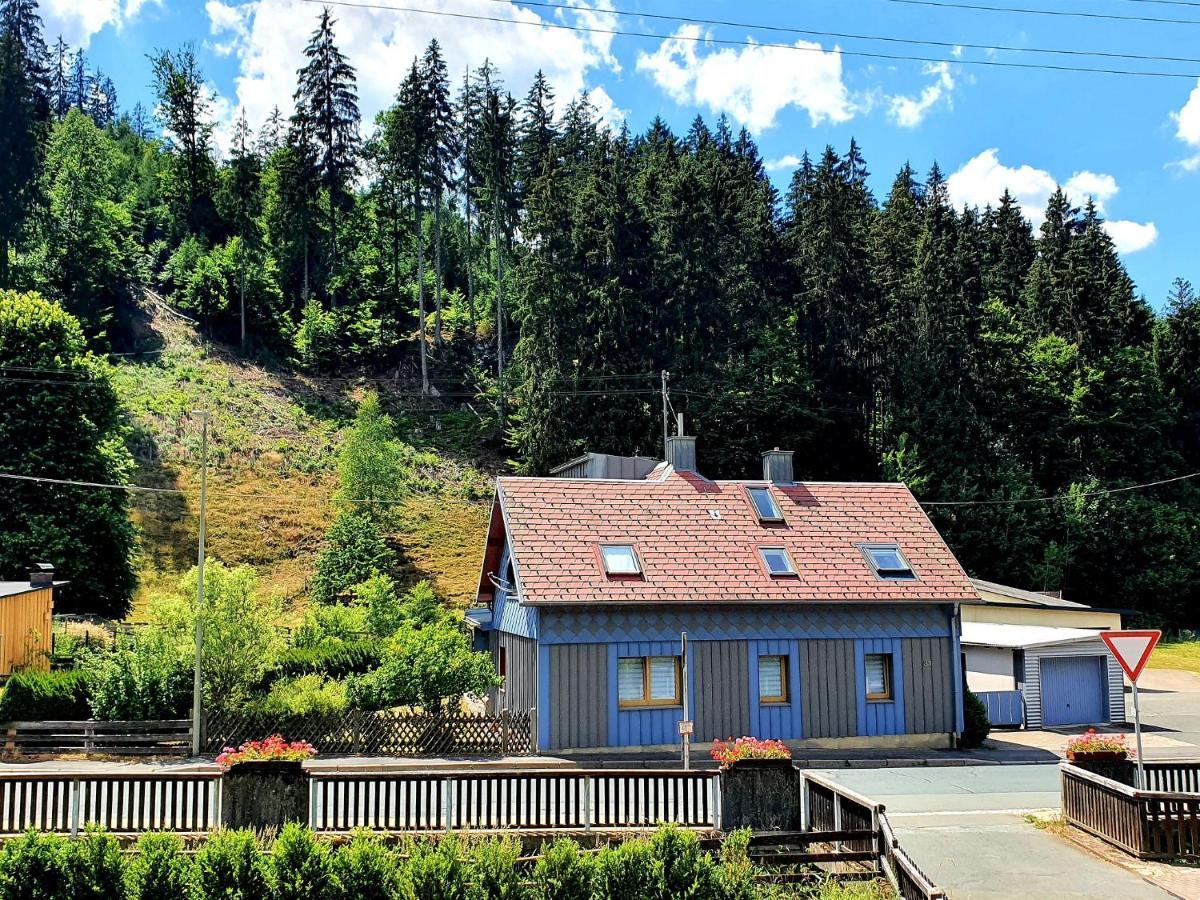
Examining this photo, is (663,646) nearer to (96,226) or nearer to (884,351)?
(884,351)

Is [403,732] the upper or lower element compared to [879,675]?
lower

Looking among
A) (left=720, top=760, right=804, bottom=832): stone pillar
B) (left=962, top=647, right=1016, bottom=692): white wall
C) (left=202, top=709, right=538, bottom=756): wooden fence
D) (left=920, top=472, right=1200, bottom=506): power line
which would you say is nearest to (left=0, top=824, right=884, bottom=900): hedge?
(left=720, top=760, right=804, bottom=832): stone pillar

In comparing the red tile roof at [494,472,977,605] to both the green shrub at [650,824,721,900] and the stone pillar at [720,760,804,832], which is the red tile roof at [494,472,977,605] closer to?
A: the stone pillar at [720,760,804,832]

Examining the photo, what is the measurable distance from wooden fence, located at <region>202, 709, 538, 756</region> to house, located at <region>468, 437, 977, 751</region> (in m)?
0.97

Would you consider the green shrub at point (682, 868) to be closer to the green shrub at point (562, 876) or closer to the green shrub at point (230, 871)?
the green shrub at point (562, 876)

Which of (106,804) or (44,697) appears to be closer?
(106,804)

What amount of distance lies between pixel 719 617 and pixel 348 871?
1370 centimetres

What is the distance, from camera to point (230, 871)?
36.4 feet

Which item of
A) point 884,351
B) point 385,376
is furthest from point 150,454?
point 884,351

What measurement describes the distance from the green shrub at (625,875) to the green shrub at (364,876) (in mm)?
2248

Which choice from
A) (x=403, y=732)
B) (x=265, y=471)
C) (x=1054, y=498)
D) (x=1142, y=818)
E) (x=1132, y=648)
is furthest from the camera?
(x=265, y=471)

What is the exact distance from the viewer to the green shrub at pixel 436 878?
36.1 ft

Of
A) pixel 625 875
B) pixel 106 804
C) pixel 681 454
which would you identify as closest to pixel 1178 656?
pixel 681 454

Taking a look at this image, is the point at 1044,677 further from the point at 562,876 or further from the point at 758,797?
the point at 562,876
